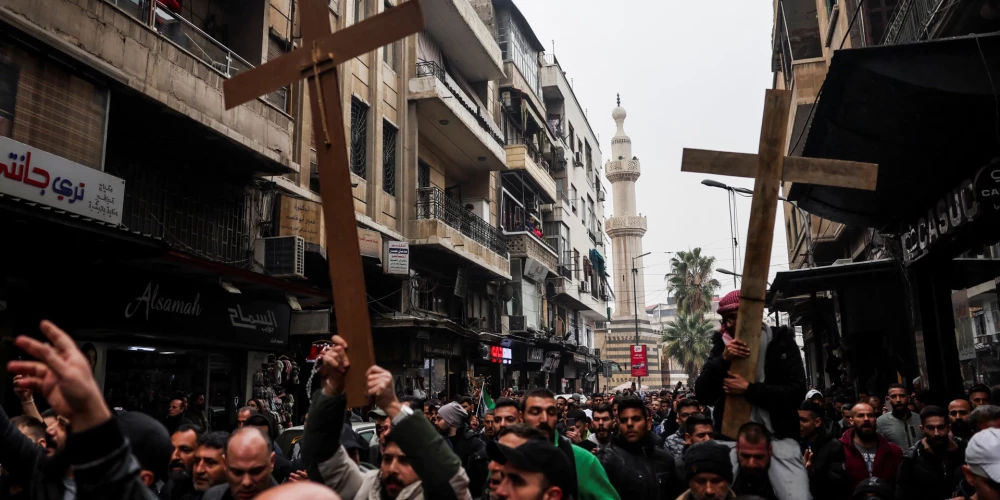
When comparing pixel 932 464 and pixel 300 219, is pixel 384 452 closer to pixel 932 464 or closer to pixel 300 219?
pixel 932 464

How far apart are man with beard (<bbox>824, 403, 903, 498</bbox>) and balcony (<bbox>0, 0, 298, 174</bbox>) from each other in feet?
32.3

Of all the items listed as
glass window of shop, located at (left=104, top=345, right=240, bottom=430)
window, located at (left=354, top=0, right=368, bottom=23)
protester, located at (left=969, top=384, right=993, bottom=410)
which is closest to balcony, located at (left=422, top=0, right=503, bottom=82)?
window, located at (left=354, top=0, right=368, bottom=23)

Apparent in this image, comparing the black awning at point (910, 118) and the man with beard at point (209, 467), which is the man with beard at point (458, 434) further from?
the black awning at point (910, 118)

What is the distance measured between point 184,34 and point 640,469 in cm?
1096

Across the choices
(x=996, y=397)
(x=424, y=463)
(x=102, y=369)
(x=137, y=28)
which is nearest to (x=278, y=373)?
(x=102, y=369)

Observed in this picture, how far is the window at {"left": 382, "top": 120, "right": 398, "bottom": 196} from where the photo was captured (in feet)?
67.0

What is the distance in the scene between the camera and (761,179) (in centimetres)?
444

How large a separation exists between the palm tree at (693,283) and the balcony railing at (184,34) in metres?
53.7

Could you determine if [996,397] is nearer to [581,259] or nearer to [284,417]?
[284,417]

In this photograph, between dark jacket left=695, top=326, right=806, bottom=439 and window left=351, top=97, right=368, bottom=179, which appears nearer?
dark jacket left=695, top=326, right=806, bottom=439

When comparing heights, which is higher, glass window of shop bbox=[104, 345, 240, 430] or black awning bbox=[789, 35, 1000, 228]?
black awning bbox=[789, 35, 1000, 228]

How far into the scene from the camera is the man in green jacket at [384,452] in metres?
2.82

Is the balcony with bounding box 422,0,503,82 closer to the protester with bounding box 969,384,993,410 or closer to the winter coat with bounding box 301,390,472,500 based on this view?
the protester with bounding box 969,384,993,410

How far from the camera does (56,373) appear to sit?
1843mm
